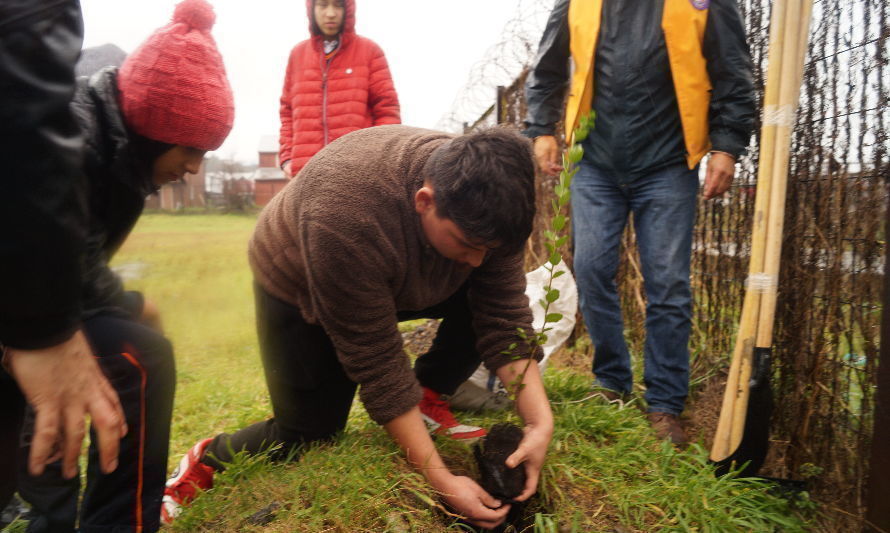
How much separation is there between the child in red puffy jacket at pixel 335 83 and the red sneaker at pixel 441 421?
5.55 feet

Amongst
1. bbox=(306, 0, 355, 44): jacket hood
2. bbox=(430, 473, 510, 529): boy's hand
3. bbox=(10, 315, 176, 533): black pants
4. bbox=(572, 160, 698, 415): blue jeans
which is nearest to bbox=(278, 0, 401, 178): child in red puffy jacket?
bbox=(306, 0, 355, 44): jacket hood

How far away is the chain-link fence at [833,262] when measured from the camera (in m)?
1.85

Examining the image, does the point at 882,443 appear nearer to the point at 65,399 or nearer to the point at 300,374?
the point at 300,374

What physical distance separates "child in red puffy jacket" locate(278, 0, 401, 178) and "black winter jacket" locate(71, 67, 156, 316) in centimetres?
181

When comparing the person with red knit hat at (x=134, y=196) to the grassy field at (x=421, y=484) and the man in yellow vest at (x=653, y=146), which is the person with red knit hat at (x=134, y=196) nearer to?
the grassy field at (x=421, y=484)

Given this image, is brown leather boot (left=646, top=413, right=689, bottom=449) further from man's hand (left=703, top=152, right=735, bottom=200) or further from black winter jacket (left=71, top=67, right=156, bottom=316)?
black winter jacket (left=71, top=67, right=156, bottom=316)

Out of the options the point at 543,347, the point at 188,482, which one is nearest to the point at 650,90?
the point at 543,347

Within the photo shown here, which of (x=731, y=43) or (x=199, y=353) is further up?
(x=731, y=43)

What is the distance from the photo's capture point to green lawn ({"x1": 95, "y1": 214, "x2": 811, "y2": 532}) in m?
1.73

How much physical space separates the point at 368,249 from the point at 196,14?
0.78m

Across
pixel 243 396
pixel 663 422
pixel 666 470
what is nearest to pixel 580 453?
pixel 666 470

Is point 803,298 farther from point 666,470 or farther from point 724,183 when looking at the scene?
point 666,470

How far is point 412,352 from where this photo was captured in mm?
4191

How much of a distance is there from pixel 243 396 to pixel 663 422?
231 cm
